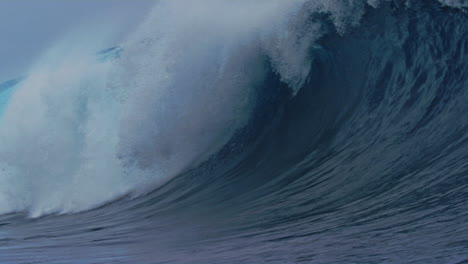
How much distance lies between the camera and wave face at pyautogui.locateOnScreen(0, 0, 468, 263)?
5762 millimetres

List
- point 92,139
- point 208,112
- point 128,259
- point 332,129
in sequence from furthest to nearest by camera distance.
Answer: point 92,139 → point 208,112 → point 332,129 → point 128,259

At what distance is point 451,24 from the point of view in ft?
30.5

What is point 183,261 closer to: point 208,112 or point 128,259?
point 128,259

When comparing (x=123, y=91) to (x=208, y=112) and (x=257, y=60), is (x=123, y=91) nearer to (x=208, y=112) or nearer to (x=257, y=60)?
(x=208, y=112)

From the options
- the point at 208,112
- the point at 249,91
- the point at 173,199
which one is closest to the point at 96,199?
the point at 173,199

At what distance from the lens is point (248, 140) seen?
9680 mm

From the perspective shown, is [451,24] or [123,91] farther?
[123,91]

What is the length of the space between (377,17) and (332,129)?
8.42ft

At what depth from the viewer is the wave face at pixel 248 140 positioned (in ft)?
18.9

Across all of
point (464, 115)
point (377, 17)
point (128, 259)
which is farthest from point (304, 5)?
point (128, 259)

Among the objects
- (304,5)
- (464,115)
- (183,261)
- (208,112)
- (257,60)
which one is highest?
(304,5)

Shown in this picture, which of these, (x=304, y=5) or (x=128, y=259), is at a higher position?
(x=304, y=5)

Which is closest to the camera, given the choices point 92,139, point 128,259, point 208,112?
point 128,259

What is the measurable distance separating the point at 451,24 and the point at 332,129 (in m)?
2.38
